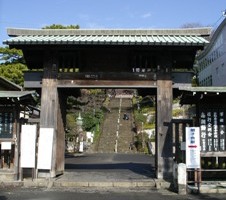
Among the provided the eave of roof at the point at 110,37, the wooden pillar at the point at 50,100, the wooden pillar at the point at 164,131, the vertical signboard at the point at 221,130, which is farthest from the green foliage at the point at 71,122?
the vertical signboard at the point at 221,130

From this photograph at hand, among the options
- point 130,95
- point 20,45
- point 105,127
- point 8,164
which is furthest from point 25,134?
point 130,95

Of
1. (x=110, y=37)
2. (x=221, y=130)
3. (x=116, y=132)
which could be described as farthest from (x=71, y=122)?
(x=221, y=130)

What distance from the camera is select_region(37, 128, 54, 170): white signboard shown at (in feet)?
51.6

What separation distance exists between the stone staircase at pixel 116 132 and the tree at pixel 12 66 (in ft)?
49.4

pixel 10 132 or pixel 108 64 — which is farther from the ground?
pixel 108 64

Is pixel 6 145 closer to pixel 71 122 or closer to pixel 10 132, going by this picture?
pixel 10 132

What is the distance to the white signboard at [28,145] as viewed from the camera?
1535 centimetres

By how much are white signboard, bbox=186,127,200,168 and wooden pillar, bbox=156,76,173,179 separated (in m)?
1.89

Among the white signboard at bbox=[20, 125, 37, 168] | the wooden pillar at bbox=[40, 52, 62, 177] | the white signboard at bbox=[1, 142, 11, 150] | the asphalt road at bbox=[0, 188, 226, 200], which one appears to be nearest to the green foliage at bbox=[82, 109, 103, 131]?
the wooden pillar at bbox=[40, 52, 62, 177]

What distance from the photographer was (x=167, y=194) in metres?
13.3

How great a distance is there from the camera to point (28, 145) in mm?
15484

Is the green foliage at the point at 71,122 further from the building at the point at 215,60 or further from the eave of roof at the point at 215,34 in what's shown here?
the eave of roof at the point at 215,34

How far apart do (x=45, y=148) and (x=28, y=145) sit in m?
0.75

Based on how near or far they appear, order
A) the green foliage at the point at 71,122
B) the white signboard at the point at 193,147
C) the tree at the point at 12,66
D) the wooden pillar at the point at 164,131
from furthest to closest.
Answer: the green foliage at the point at 71,122, the tree at the point at 12,66, the wooden pillar at the point at 164,131, the white signboard at the point at 193,147
